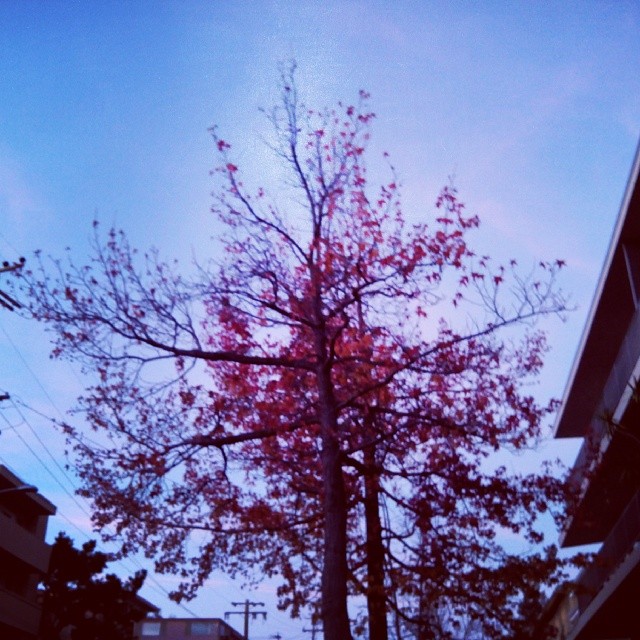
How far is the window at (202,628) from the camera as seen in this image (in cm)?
6106

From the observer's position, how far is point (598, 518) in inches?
1065

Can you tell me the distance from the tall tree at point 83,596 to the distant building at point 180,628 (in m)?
24.2

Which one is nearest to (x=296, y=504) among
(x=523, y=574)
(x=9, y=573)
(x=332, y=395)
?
(x=332, y=395)

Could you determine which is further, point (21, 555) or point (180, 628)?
Answer: point (180, 628)

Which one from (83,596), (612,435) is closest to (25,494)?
(83,596)

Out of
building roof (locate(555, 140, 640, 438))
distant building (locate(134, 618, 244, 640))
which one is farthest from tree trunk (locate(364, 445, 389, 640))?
distant building (locate(134, 618, 244, 640))

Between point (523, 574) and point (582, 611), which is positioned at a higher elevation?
point (582, 611)

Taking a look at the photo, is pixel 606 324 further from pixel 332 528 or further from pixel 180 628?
pixel 180 628

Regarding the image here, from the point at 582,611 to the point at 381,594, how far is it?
14.4 m

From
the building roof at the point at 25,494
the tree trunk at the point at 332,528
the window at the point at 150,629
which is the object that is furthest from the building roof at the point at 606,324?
the window at the point at 150,629

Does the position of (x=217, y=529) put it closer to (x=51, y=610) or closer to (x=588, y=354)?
(x=588, y=354)

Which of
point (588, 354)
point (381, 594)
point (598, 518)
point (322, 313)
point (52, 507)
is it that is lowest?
point (381, 594)

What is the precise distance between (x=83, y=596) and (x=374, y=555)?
2534 centimetres

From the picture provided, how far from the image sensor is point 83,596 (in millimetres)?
37094
